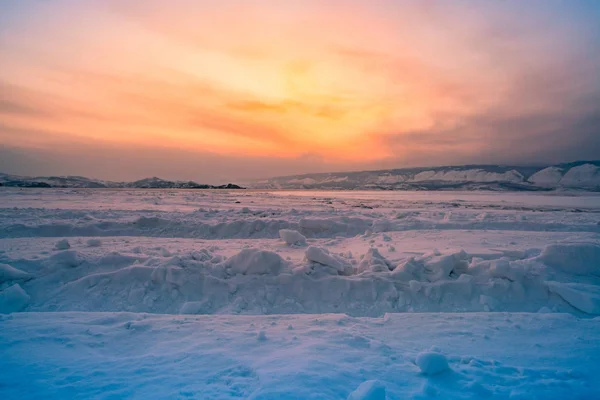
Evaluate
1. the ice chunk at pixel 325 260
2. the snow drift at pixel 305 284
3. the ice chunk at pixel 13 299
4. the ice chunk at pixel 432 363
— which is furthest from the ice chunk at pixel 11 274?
the ice chunk at pixel 432 363

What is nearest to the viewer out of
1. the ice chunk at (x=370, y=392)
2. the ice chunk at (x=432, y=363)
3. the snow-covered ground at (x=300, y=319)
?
the ice chunk at (x=370, y=392)

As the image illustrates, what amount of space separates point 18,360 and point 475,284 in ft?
20.6

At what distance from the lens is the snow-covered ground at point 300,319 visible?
253 cm

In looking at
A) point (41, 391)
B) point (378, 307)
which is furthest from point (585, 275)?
point (41, 391)

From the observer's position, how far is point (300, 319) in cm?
396

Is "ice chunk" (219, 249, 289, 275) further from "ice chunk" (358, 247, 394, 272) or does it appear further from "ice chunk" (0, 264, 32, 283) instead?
"ice chunk" (0, 264, 32, 283)

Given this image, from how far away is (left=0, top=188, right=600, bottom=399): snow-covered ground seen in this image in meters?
2.53

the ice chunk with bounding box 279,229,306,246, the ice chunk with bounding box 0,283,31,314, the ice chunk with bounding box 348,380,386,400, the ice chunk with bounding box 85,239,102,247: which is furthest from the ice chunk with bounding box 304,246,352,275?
the ice chunk with bounding box 85,239,102,247

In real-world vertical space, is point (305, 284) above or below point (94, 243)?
below

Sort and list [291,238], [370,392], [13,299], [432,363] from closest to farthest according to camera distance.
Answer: [370,392], [432,363], [13,299], [291,238]

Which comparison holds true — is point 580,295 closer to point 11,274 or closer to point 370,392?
point 370,392

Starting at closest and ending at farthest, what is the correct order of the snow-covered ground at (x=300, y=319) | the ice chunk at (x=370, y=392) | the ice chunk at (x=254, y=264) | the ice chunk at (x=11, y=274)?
the ice chunk at (x=370, y=392) → the snow-covered ground at (x=300, y=319) → the ice chunk at (x=11, y=274) → the ice chunk at (x=254, y=264)

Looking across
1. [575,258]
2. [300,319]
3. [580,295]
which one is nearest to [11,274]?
[300,319]

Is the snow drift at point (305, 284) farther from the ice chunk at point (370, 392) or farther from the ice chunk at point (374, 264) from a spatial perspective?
the ice chunk at point (370, 392)
